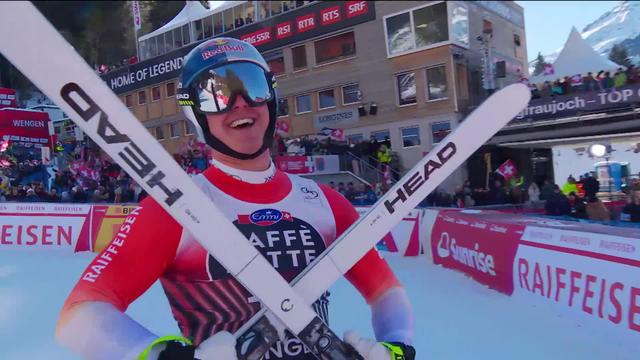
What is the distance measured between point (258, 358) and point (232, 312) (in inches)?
11.7

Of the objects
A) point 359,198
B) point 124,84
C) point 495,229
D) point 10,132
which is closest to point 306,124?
point 359,198

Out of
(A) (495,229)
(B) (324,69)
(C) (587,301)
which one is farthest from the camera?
(B) (324,69)

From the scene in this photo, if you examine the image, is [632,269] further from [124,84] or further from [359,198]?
[359,198]

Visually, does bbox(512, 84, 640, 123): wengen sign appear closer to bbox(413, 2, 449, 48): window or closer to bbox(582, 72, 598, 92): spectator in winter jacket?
bbox(582, 72, 598, 92): spectator in winter jacket

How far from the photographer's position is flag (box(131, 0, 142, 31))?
63.2 inches

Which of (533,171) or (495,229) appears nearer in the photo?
(495,229)

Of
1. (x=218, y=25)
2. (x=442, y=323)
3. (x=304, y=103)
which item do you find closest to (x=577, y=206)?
(x=442, y=323)

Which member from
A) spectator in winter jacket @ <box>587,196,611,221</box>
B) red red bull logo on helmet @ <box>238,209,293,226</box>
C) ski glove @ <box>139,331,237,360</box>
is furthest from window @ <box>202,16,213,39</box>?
spectator in winter jacket @ <box>587,196,611,221</box>

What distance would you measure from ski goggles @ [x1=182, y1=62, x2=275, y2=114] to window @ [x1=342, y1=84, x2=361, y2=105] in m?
20.0

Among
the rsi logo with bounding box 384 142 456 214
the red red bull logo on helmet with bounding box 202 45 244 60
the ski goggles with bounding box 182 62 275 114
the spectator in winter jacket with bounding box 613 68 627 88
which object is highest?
the spectator in winter jacket with bounding box 613 68 627 88

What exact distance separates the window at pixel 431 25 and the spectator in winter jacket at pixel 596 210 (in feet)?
41.0

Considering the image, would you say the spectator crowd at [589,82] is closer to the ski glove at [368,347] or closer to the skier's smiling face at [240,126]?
the skier's smiling face at [240,126]

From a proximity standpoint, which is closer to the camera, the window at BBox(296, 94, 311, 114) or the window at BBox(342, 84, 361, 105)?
the window at BBox(296, 94, 311, 114)

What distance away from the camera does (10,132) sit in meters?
3.98
